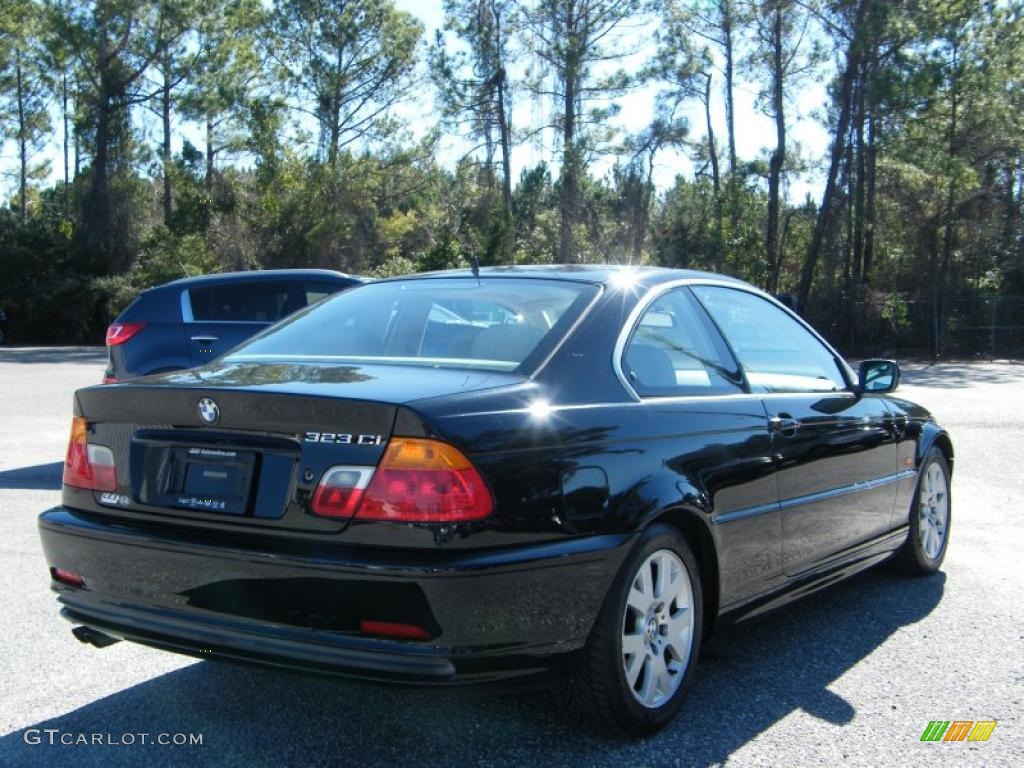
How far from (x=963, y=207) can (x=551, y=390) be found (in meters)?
31.6

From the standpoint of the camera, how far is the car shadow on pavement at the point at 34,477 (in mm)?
8086

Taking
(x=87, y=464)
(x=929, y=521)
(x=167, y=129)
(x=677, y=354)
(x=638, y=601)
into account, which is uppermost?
(x=167, y=129)

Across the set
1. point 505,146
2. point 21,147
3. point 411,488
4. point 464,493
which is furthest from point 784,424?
point 21,147

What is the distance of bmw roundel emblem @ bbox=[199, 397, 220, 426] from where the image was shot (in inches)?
124

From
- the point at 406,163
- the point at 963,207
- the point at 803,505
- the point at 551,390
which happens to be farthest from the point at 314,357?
the point at 406,163

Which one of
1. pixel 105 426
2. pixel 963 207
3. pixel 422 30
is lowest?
pixel 105 426

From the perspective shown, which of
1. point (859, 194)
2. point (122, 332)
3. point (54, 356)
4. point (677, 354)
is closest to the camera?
point (677, 354)

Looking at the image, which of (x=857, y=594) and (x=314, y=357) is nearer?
(x=314, y=357)

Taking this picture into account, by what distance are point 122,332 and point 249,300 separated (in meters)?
1.23

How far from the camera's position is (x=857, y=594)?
5.34 meters

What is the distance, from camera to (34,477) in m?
8.52

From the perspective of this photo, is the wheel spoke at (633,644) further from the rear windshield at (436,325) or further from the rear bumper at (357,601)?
the rear windshield at (436,325)

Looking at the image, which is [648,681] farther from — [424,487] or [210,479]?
[210,479]

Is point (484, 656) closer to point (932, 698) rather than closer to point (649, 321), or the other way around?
point (649, 321)
